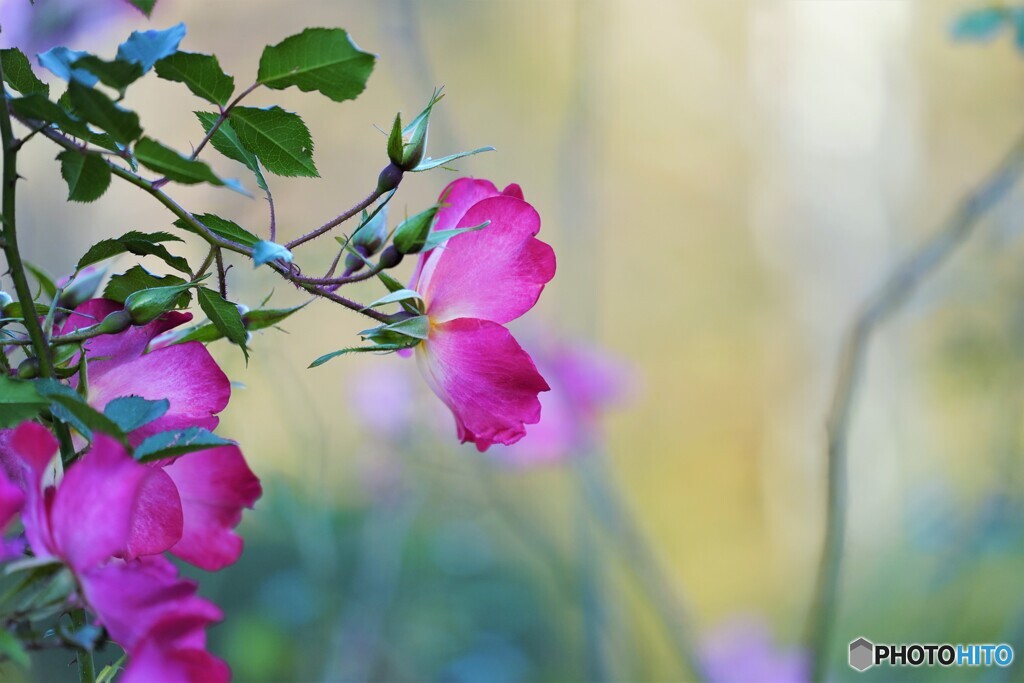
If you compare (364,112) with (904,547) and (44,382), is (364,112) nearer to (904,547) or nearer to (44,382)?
(904,547)

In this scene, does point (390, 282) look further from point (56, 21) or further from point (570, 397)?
point (570, 397)

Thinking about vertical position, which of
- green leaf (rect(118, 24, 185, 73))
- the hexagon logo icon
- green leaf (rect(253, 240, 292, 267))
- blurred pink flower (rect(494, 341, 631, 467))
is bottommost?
the hexagon logo icon

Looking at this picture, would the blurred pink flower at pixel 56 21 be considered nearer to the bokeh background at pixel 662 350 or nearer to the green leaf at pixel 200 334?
the green leaf at pixel 200 334

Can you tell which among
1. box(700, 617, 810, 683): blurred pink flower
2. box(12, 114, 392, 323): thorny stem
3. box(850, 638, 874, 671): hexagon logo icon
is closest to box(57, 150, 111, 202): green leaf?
box(12, 114, 392, 323): thorny stem

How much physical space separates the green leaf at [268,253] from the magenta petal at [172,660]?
0.05 metres

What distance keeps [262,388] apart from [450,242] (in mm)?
1046

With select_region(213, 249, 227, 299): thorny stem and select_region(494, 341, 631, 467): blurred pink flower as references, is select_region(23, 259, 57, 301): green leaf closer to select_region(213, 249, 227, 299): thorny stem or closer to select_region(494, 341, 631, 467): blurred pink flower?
select_region(213, 249, 227, 299): thorny stem

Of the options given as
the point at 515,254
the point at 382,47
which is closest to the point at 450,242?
the point at 515,254

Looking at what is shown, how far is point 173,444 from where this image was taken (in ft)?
0.46

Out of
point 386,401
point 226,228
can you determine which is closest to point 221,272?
point 226,228

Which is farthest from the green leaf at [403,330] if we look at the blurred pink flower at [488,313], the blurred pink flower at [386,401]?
the blurred pink flower at [386,401]

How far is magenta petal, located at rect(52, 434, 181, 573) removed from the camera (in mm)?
128

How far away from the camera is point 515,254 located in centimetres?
18

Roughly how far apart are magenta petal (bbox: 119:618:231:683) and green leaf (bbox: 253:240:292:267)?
0.18 ft
